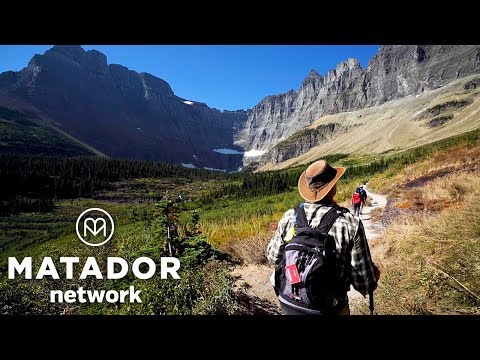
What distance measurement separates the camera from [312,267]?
243 centimetres

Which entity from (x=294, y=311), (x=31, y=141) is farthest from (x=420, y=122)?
(x=31, y=141)

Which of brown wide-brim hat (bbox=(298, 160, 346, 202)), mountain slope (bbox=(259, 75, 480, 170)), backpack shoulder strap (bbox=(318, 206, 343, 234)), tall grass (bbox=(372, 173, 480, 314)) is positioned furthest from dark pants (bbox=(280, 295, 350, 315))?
mountain slope (bbox=(259, 75, 480, 170))

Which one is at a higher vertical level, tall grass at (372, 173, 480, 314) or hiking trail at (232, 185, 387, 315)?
tall grass at (372, 173, 480, 314)

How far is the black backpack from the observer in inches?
96.0

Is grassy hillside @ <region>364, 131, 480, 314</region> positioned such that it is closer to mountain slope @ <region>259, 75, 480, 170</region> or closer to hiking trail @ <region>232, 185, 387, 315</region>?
hiking trail @ <region>232, 185, 387, 315</region>

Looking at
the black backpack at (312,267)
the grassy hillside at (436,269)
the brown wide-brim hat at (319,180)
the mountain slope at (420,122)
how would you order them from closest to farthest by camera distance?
the black backpack at (312,267) < the brown wide-brim hat at (319,180) < the grassy hillside at (436,269) < the mountain slope at (420,122)

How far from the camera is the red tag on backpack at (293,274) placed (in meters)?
2.49

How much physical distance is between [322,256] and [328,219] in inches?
11.5

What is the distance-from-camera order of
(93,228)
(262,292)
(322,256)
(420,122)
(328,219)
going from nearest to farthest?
(322,256), (328,219), (93,228), (262,292), (420,122)

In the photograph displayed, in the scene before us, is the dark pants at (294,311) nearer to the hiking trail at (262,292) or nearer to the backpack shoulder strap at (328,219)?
the backpack shoulder strap at (328,219)

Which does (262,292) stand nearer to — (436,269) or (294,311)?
(436,269)

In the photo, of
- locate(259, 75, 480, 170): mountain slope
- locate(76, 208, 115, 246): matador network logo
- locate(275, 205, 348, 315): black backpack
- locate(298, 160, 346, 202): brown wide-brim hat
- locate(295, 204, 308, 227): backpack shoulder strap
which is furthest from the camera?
locate(259, 75, 480, 170): mountain slope

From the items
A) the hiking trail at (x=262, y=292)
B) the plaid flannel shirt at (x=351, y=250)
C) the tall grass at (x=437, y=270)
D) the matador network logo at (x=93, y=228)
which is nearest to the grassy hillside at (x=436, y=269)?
the tall grass at (x=437, y=270)
